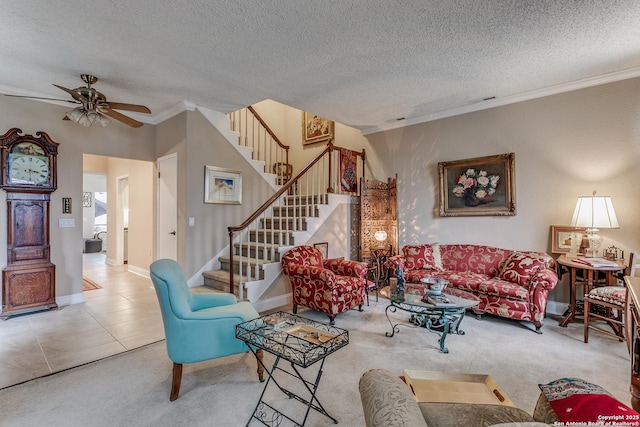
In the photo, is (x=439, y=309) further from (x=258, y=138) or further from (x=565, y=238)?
(x=258, y=138)

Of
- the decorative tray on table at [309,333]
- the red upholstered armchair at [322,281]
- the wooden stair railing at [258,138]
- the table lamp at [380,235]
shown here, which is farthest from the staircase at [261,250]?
the decorative tray on table at [309,333]

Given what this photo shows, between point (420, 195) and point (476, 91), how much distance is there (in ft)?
5.70

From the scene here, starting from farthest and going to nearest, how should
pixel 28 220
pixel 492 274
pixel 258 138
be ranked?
pixel 258 138 → pixel 492 274 → pixel 28 220

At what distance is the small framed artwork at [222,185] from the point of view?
4711 millimetres

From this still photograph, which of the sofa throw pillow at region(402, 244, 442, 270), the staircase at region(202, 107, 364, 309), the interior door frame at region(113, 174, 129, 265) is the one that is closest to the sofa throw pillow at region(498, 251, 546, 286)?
the sofa throw pillow at region(402, 244, 442, 270)

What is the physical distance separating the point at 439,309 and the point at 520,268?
4.97ft

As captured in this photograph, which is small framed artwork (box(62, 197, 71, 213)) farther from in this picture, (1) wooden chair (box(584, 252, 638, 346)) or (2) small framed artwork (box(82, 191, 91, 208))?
(2) small framed artwork (box(82, 191, 91, 208))

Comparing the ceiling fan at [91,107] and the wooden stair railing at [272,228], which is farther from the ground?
the ceiling fan at [91,107]

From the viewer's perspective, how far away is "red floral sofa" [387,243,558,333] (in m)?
3.34

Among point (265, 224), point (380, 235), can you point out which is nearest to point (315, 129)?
point (265, 224)

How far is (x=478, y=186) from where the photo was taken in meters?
4.47

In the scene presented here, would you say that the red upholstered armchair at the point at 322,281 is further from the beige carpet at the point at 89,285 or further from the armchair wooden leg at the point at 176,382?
the beige carpet at the point at 89,285

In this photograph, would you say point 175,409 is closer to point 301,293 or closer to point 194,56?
point 301,293

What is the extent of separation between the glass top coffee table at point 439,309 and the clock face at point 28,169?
4.71m
